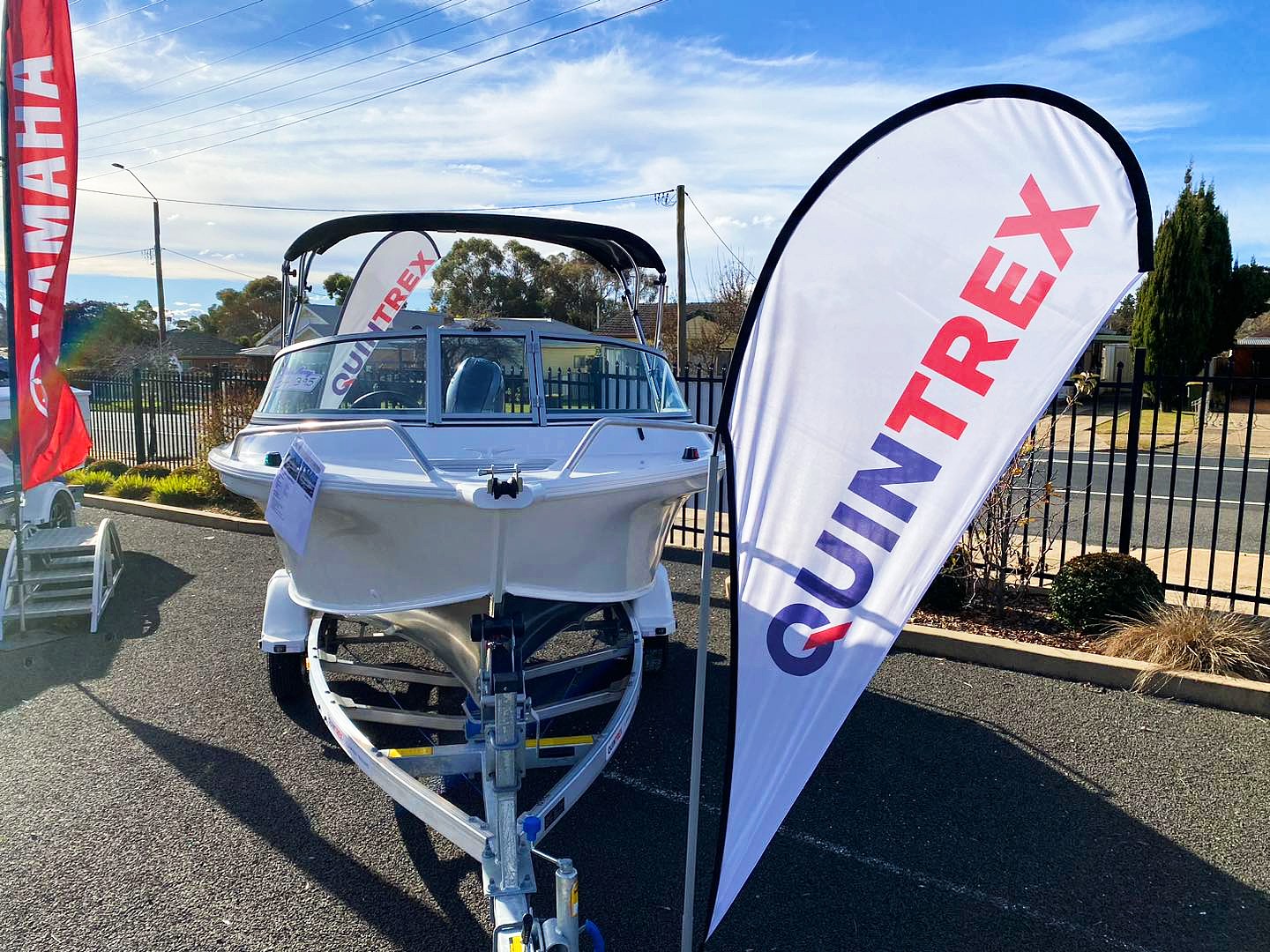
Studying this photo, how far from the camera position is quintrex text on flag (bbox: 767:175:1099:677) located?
7.10 ft

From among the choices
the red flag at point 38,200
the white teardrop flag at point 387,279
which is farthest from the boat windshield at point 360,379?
the white teardrop flag at point 387,279

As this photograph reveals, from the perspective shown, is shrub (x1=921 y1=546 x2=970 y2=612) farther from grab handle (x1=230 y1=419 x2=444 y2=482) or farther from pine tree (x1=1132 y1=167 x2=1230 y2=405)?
pine tree (x1=1132 y1=167 x2=1230 y2=405)

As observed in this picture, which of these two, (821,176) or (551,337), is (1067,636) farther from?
(821,176)

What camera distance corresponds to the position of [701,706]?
8.04 ft

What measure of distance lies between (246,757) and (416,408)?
1979 millimetres

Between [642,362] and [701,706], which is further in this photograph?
[642,362]

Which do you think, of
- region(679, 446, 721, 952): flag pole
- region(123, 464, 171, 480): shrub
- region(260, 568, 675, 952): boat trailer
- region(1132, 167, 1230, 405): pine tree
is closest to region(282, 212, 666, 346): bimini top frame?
region(260, 568, 675, 952): boat trailer

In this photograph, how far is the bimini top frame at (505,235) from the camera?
532cm

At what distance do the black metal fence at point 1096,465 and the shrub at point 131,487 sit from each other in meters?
0.92

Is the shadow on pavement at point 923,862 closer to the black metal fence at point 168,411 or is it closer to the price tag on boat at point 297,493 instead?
the price tag on boat at point 297,493

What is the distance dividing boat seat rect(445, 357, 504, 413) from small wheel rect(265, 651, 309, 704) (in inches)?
66.2

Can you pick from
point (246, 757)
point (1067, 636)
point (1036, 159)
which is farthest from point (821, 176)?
point (1067, 636)

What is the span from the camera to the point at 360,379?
4848 mm

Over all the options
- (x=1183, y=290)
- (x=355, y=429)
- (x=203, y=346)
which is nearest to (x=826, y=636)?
(x=355, y=429)
